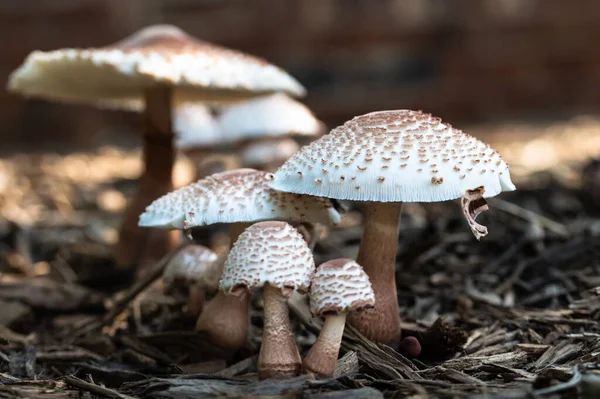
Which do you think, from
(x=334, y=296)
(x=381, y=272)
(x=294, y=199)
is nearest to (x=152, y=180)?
(x=294, y=199)

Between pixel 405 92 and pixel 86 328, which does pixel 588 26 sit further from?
pixel 86 328

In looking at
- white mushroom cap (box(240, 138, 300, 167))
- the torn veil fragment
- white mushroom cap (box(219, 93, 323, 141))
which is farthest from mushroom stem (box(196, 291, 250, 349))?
white mushroom cap (box(240, 138, 300, 167))

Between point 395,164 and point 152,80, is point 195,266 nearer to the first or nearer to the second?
point 395,164

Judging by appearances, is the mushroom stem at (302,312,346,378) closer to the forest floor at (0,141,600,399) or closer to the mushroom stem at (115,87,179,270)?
the forest floor at (0,141,600,399)

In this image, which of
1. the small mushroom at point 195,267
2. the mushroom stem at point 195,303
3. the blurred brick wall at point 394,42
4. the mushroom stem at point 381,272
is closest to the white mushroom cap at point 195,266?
the small mushroom at point 195,267

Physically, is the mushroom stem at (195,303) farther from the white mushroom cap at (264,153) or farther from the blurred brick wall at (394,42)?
the blurred brick wall at (394,42)

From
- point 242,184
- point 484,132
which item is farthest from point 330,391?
point 484,132
